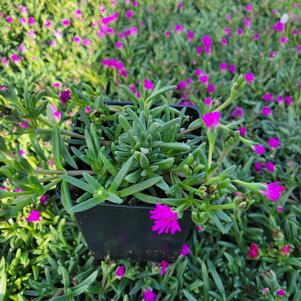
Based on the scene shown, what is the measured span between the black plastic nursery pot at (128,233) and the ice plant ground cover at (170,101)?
0.16 ft

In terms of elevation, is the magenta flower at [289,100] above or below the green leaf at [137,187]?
below

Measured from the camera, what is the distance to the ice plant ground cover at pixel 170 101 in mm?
1102

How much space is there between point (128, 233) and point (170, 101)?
2.69 feet

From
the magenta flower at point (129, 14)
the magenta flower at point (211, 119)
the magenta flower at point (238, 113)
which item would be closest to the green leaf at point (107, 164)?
the magenta flower at point (211, 119)

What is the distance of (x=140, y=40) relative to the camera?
6.78 feet

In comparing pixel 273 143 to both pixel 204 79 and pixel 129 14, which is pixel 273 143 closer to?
pixel 204 79

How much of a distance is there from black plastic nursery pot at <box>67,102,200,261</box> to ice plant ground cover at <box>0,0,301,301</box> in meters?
0.05

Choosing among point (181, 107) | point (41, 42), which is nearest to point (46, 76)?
point (41, 42)

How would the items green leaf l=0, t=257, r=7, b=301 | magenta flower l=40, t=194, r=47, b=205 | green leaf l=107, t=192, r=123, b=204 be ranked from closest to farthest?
green leaf l=107, t=192, r=123, b=204 < green leaf l=0, t=257, r=7, b=301 < magenta flower l=40, t=194, r=47, b=205

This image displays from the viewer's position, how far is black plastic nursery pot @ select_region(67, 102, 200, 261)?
3.16 ft

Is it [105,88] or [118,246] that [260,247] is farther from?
[105,88]

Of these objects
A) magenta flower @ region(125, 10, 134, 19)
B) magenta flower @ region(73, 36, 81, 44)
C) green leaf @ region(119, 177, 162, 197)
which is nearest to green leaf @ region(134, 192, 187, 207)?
green leaf @ region(119, 177, 162, 197)

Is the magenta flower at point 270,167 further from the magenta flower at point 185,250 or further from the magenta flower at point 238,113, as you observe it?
the magenta flower at point 185,250

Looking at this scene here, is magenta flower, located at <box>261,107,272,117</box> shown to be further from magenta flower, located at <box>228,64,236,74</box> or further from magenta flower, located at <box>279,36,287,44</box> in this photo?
magenta flower, located at <box>279,36,287,44</box>
